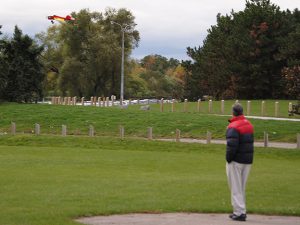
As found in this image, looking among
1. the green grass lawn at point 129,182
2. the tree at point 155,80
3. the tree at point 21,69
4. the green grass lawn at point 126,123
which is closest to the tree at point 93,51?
the tree at point 155,80

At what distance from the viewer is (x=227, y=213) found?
39.3 feet

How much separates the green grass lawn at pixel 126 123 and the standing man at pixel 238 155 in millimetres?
21533

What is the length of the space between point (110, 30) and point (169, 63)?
86.3m

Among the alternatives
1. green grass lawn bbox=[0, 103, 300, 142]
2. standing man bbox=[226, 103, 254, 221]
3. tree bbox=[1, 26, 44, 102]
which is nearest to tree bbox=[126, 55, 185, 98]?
tree bbox=[1, 26, 44, 102]

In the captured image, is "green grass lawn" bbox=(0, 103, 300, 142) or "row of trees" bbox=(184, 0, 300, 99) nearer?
"green grass lawn" bbox=(0, 103, 300, 142)

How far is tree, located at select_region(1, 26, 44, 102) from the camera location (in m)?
52.3

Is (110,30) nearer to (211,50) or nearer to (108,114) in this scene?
(211,50)

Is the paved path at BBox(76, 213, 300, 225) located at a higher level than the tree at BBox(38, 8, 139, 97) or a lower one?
lower

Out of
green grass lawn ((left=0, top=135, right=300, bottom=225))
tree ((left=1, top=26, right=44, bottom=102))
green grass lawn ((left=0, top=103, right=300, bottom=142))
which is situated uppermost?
tree ((left=1, top=26, right=44, bottom=102))

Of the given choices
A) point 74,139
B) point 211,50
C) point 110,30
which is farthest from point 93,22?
point 74,139

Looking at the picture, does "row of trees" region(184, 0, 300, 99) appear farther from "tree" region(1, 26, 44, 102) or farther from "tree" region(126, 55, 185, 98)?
"tree" region(1, 26, 44, 102)

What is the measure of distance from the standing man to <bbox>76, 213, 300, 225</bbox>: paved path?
0.32 meters

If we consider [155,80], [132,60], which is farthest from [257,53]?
[155,80]

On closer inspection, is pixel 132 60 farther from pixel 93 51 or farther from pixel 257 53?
pixel 257 53
